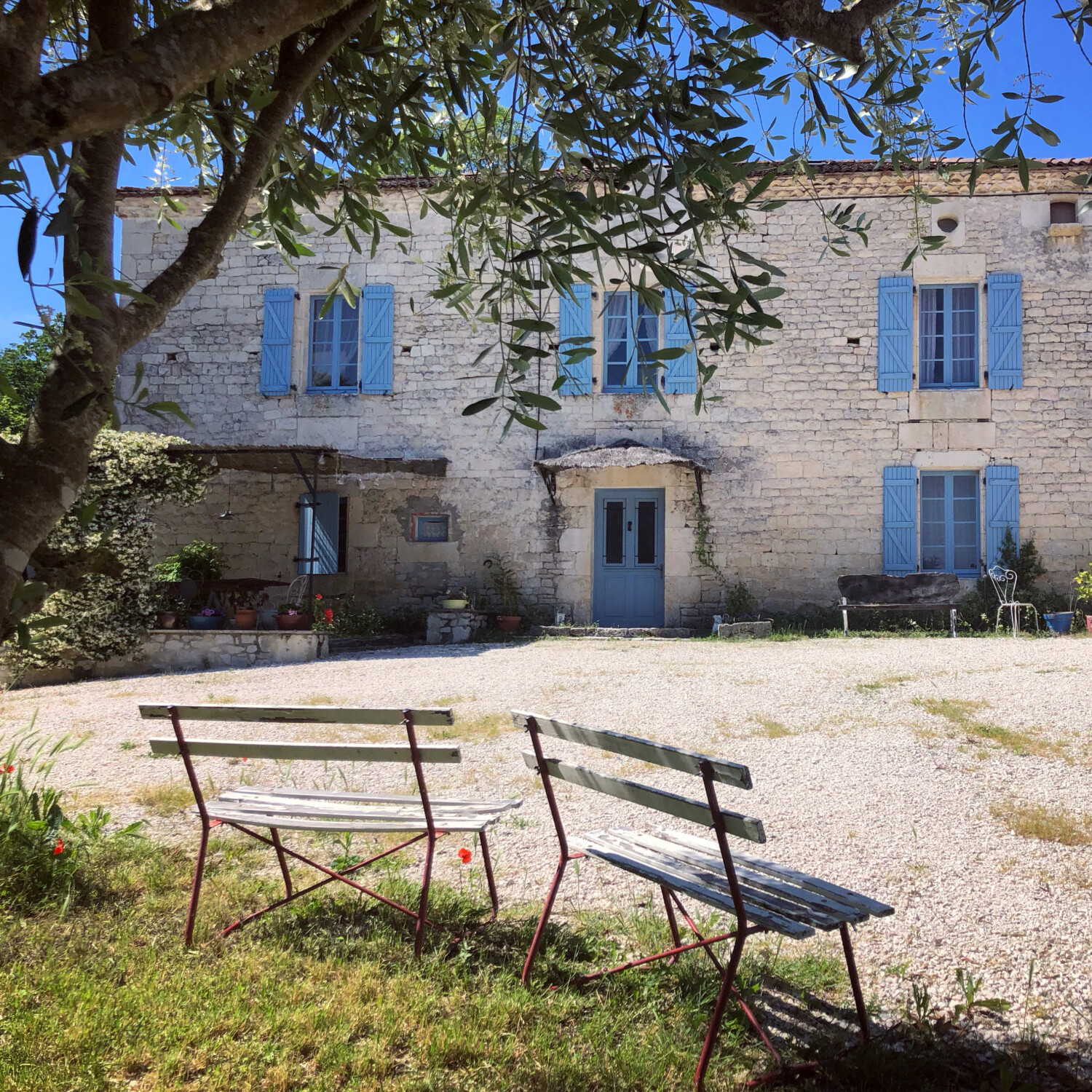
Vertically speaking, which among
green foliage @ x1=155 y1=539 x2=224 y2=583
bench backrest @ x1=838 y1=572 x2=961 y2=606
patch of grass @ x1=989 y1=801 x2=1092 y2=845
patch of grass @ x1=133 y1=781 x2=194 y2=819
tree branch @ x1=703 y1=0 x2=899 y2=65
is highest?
tree branch @ x1=703 y1=0 x2=899 y2=65

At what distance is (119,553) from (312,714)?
6.88m

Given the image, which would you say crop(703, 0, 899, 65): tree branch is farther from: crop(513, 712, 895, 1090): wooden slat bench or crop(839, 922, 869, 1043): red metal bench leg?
crop(839, 922, 869, 1043): red metal bench leg

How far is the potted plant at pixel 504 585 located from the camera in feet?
39.1

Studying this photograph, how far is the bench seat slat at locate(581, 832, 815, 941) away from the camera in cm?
219

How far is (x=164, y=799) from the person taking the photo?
4273mm

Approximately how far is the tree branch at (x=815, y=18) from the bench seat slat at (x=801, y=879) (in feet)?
6.72

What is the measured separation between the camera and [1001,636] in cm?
1015

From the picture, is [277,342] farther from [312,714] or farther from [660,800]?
[660,800]

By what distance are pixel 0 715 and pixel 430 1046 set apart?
5.89 metres

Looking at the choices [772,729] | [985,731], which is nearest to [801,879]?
[772,729]

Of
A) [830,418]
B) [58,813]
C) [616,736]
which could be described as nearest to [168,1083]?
[616,736]

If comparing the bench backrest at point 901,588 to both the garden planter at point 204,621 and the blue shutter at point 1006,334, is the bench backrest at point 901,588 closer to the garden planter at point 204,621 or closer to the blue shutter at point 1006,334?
the blue shutter at point 1006,334

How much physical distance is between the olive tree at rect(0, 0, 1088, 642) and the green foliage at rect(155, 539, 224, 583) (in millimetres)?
7295

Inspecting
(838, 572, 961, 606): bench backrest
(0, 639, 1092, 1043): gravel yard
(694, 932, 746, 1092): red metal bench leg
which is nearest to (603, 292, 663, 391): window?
(838, 572, 961, 606): bench backrest
